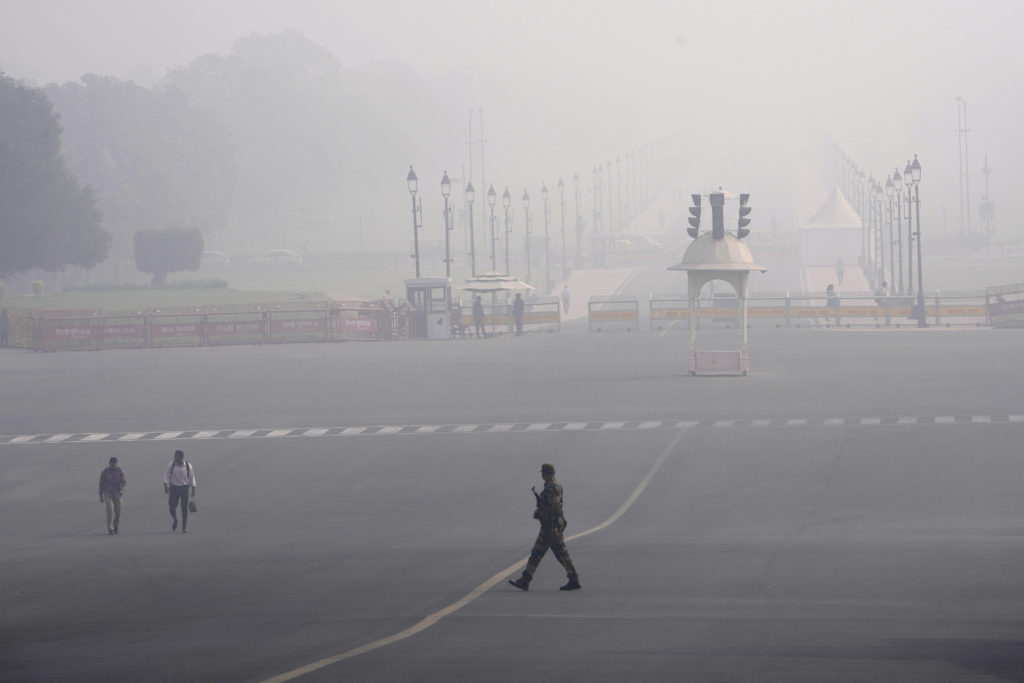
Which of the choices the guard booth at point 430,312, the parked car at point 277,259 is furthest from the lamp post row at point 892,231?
the parked car at point 277,259

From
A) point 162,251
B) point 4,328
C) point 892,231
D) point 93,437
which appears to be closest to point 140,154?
point 162,251

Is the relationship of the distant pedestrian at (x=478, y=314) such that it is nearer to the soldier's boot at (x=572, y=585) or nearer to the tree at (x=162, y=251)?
the soldier's boot at (x=572, y=585)

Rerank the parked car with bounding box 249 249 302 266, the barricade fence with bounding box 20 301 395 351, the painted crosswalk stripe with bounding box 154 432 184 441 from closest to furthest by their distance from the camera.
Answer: the painted crosswalk stripe with bounding box 154 432 184 441
the barricade fence with bounding box 20 301 395 351
the parked car with bounding box 249 249 302 266

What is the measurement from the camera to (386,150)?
174250mm

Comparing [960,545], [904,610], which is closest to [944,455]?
[960,545]

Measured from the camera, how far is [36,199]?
71812mm

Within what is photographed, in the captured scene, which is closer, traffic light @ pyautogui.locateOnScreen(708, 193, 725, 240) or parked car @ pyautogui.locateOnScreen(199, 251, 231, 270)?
traffic light @ pyautogui.locateOnScreen(708, 193, 725, 240)

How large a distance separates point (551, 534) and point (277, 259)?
106732mm

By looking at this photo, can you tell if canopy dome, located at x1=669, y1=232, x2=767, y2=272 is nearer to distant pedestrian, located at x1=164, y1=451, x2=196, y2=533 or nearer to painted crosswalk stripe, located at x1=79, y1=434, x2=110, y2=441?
painted crosswalk stripe, located at x1=79, y1=434, x2=110, y2=441

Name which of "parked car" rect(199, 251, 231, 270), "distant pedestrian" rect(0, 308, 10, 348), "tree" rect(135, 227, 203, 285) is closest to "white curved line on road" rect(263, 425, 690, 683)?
"distant pedestrian" rect(0, 308, 10, 348)

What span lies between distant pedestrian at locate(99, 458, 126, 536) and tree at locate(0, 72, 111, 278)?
5410 centimetres

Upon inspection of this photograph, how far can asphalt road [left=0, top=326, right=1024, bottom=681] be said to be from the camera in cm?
1106

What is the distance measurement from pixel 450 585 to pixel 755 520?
585cm

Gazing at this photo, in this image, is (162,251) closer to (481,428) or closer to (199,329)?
(199,329)
